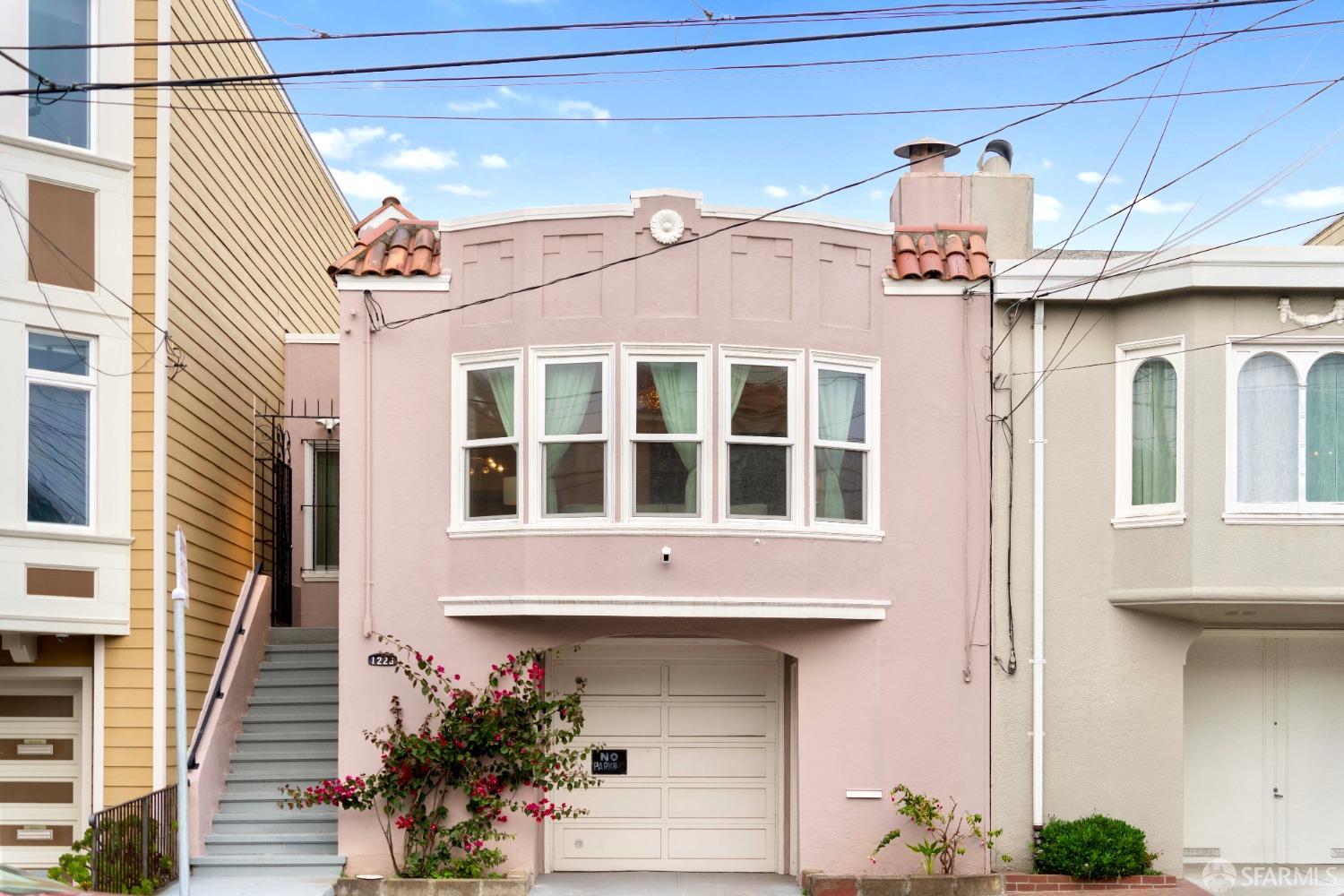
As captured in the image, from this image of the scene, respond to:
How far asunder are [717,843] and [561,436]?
448cm

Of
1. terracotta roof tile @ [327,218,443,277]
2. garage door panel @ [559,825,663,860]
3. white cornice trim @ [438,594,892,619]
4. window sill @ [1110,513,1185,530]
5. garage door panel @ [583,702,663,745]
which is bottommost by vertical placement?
garage door panel @ [559,825,663,860]

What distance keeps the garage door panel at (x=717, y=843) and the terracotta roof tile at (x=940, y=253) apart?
5.68 meters

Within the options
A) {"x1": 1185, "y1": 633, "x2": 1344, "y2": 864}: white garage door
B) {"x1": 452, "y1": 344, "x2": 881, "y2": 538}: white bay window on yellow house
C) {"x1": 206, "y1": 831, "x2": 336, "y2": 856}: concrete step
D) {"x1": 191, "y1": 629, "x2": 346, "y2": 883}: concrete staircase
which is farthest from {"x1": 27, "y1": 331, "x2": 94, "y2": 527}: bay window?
{"x1": 1185, "y1": 633, "x2": 1344, "y2": 864}: white garage door

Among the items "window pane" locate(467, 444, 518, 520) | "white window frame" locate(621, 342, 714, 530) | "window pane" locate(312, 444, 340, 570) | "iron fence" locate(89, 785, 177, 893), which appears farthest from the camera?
"window pane" locate(312, 444, 340, 570)

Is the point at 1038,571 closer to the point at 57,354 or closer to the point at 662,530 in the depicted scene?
the point at 662,530

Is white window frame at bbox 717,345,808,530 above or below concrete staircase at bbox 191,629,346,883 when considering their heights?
above

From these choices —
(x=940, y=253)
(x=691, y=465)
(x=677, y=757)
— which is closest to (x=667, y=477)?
(x=691, y=465)

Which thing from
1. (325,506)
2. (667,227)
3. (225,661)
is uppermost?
(667,227)

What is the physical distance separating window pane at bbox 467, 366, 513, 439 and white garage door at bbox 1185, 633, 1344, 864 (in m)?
7.31

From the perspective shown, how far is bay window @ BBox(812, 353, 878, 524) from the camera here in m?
13.1

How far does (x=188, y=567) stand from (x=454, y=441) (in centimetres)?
308

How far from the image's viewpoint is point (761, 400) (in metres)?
13.0

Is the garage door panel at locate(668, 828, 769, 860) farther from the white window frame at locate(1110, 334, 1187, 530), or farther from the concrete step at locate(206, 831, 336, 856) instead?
the white window frame at locate(1110, 334, 1187, 530)

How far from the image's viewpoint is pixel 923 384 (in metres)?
13.4
